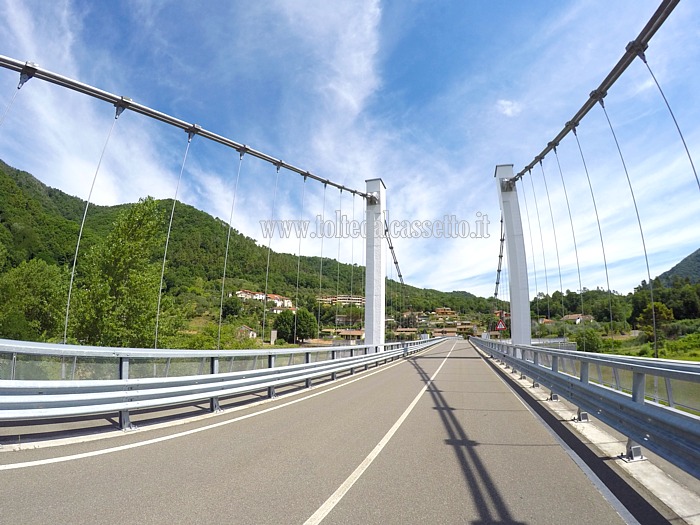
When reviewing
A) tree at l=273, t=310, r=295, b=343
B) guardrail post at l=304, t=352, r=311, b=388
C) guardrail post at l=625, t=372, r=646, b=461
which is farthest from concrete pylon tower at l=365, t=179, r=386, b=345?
tree at l=273, t=310, r=295, b=343

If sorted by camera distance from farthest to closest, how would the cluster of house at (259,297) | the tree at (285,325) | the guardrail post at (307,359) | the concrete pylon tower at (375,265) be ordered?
the tree at (285,325) → the cluster of house at (259,297) → the concrete pylon tower at (375,265) → the guardrail post at (307,359)

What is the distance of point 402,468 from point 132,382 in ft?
12.0

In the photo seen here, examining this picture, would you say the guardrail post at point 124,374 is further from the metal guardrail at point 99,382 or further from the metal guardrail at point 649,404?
the metal guardrail at point 649,404

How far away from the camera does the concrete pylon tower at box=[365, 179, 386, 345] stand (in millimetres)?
22344

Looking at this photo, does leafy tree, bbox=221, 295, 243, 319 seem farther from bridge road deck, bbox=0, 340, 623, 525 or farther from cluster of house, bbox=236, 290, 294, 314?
bridge road deck, bbox=0, 340, 623, 525

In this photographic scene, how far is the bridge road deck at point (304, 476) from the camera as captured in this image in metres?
3.17

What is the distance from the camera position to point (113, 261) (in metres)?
26.8

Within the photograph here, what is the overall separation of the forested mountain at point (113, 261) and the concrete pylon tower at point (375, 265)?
13.6 ft

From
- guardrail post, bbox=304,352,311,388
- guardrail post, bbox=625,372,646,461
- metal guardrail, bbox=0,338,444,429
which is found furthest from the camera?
guardrail post, bbox=304,352,311,388

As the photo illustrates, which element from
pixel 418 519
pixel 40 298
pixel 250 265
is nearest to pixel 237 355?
pixel 418 519

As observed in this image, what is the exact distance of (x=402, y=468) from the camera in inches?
173

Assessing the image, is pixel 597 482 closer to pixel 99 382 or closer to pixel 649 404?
pixel 649 404

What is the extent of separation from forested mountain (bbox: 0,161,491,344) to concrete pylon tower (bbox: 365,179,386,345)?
13.6 ft

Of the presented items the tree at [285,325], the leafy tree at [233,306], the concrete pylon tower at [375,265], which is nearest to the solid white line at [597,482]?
the concrete pylon tower at [375,265]
